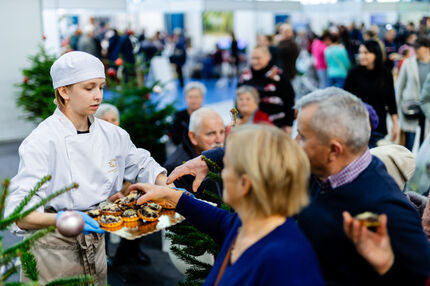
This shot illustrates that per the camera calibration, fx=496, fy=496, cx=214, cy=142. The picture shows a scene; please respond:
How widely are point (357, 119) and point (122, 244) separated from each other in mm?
3387

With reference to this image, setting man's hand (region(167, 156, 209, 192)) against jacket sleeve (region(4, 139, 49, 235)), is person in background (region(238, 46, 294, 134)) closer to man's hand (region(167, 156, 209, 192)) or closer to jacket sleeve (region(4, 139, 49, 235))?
man's hand (region(167, 156, 209, 192))

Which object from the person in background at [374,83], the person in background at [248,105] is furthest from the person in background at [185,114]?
the person in background at [374,83]

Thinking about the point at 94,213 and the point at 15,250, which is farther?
the point at 94,213

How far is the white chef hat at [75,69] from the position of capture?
227 cm

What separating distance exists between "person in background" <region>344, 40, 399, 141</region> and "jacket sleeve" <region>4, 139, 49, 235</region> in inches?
174

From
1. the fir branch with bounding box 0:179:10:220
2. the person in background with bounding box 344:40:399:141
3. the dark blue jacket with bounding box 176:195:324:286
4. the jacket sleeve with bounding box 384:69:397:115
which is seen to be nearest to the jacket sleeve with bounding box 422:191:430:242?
the dark blue jacket with bounding box 176:195:324:286

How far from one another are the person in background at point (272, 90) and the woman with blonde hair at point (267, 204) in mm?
4622

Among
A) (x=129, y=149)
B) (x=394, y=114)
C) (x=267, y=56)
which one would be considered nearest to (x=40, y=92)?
(x=267, y=56)

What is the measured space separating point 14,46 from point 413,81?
7.01 metres

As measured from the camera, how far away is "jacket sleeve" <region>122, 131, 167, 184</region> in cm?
258

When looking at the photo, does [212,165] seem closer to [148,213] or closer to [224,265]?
[148,213]

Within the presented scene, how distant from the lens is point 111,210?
220 centimetres

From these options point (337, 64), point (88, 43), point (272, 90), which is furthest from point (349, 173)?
point (88, 43)

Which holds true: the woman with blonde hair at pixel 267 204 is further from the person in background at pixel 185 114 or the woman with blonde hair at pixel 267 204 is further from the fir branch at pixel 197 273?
the person in background at pixel 185 114
